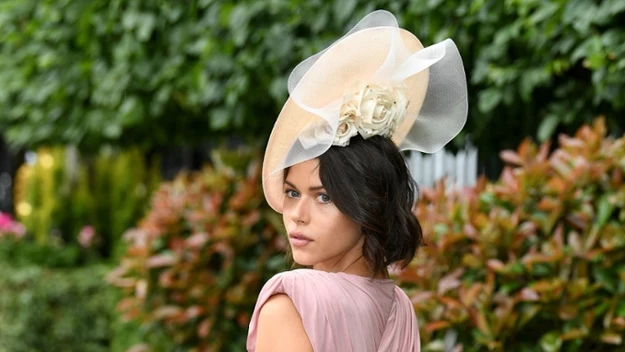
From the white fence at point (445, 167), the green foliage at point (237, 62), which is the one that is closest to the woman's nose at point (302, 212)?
the green foliage at point (237, 62)

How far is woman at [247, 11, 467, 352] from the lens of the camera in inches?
81.7

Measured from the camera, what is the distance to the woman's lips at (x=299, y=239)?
7.21 ft

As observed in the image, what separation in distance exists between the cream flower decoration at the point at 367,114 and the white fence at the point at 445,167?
3786 millimetres

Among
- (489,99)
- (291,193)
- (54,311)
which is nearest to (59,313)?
(54,311)

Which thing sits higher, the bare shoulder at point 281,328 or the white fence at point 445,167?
the bare shoulder at point 281,328

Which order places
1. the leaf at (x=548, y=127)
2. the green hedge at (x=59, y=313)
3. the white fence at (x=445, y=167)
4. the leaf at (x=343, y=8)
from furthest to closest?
the green hedge at (x=59, y=313) → the white fence at (x=445, y=167) → the leaf at (x=343, y=8) → the leaf at (x=548, y=127)

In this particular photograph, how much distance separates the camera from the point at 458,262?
3945mm

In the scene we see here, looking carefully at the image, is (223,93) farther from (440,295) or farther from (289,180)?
(289,180)

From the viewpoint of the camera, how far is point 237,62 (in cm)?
536

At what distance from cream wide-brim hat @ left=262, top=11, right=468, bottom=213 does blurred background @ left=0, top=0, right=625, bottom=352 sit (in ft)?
4.48

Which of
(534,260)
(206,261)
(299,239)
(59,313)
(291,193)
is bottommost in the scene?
(59,313)

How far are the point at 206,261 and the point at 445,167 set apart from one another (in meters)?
2.05

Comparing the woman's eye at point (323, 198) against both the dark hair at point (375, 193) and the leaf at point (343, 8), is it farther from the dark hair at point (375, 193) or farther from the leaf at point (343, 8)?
the leaf at point (343, 8)

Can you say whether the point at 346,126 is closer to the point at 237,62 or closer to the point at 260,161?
the point at 237,62
